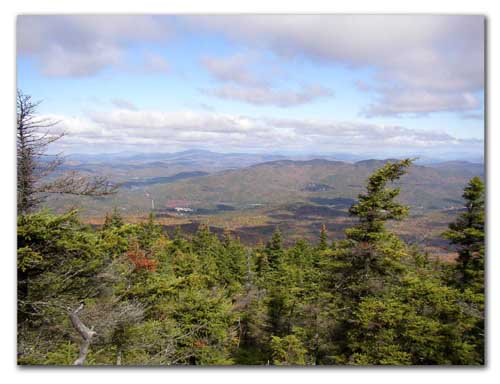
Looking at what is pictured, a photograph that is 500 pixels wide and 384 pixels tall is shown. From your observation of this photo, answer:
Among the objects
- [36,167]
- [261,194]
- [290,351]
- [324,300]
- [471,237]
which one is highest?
[36,167]

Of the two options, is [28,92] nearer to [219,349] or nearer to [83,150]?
[83,150]

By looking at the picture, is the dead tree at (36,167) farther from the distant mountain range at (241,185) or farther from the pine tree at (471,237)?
the pine tree at (471,237)

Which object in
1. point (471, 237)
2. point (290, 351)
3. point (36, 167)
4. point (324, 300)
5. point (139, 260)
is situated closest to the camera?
point (36, 167)

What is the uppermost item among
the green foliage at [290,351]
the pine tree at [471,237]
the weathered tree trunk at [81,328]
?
the pine tree at [471,237]

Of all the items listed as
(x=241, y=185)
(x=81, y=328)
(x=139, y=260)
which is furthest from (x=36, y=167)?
(x=241, y=185)

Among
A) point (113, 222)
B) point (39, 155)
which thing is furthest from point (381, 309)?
point (113, 222)

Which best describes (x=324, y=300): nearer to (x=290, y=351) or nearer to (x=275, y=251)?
(x=290, y=351)

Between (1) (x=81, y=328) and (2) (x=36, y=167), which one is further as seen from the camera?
(2) (x=36, y=167)

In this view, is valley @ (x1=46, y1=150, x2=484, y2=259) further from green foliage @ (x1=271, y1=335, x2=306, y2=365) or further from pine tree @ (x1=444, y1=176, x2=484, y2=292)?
green foliage @ (x1=271, y1=335, x2=306, y2=365)

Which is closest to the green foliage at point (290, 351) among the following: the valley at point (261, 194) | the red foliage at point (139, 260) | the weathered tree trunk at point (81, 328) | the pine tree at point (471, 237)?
the valley at point (261, 194)
